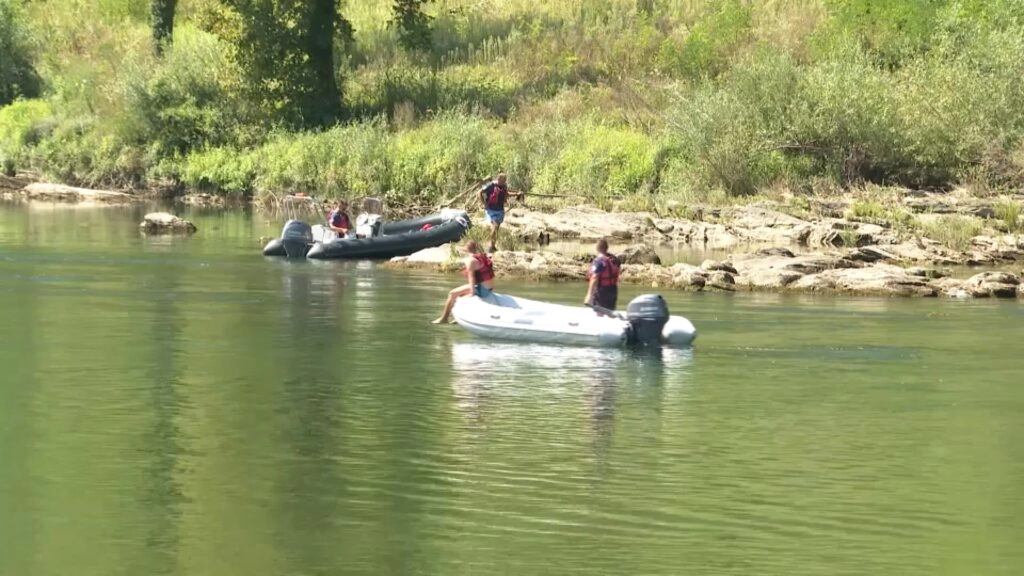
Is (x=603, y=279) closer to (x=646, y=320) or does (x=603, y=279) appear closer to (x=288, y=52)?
(x=646, y=320)

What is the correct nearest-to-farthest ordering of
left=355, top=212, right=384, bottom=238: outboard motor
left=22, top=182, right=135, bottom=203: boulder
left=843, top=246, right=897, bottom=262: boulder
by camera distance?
1. left=843, top=246, right=897, bottom=262: boulder
2. left=355, top=212, right=384, bottom=238: outboard motor
3. left=22, top=182, right=135, bottom=203: boulder

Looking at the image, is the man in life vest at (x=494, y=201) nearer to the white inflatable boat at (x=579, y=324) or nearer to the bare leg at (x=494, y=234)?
the bare leg at (x=494, y=234)

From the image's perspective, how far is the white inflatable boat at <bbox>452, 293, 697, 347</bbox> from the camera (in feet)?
78.4

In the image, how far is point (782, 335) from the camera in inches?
1004

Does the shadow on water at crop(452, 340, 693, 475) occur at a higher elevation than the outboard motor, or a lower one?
lower

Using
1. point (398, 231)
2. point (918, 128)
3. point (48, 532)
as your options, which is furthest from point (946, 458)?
point (918, 128)

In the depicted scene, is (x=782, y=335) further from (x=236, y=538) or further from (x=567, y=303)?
(x=236, y=538)

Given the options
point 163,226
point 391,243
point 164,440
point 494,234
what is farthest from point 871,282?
point 163,226

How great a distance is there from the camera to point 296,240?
3712cm

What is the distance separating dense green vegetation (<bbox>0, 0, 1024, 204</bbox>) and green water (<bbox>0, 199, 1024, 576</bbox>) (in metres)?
14.1

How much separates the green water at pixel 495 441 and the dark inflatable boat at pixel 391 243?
280 inches

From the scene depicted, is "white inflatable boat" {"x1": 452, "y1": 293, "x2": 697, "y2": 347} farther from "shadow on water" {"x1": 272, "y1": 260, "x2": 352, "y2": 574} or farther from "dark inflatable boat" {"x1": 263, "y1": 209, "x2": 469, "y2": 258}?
"dark inflatable boat" {"x1": 263, "y1": 209, "x2": 469, "y2": 258}

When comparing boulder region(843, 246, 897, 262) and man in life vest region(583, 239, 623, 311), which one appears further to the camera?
boulder region(843, 246, 897, 262)

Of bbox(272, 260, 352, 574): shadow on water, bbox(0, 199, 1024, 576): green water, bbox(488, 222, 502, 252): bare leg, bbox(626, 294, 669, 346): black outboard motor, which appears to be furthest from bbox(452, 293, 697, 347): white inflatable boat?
bbox(488, 222, 502, 252): bare leg
